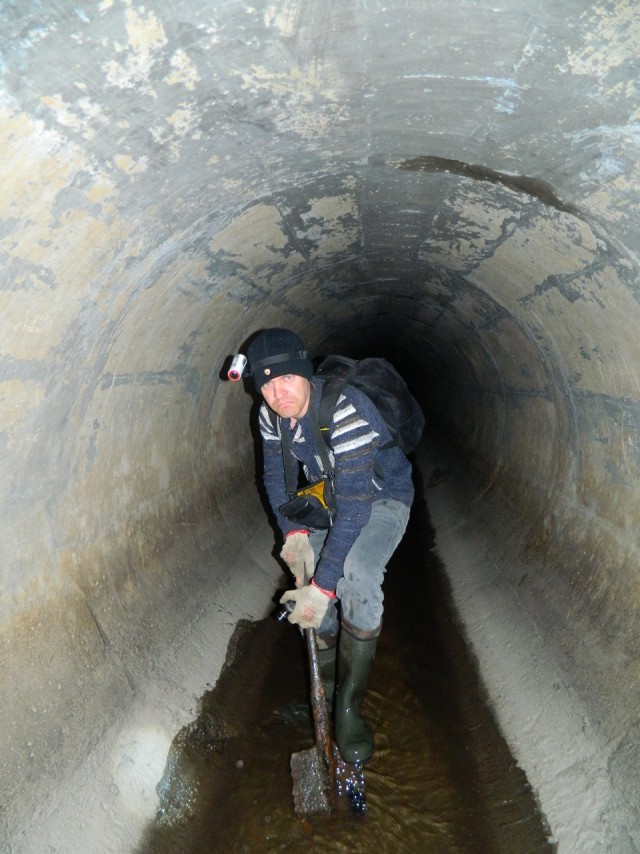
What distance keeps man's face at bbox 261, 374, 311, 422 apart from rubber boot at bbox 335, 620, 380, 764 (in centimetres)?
147

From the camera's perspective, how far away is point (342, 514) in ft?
11.3

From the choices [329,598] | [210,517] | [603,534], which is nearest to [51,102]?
[329,598]

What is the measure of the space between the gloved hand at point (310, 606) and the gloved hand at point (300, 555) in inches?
14.1

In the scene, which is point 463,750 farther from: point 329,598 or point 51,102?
point 51,102

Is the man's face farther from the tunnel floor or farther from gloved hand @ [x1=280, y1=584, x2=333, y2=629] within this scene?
the tunnel floor

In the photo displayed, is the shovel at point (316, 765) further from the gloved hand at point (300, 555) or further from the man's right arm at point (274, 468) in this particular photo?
the man's right arm at point (274, 468)

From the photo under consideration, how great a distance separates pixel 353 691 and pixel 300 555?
94 cm

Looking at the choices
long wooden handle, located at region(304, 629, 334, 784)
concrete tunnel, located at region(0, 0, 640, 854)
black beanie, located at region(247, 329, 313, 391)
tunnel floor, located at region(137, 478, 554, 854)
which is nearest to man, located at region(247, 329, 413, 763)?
black beanie, located at region(247, 329, 313, 391)

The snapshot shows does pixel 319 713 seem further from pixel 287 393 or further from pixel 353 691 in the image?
pixel 287 393

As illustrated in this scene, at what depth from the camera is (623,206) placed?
264 cm

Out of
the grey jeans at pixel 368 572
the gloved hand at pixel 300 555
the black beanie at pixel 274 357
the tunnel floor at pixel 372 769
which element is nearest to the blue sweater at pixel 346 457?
the grey jeans at pixel 368 572

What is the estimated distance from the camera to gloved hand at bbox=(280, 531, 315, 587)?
3926 mm

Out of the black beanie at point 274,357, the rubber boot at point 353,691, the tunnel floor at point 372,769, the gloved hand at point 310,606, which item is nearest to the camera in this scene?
the tunnel floor at point 372,769

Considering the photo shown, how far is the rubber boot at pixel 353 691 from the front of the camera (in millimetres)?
3680
